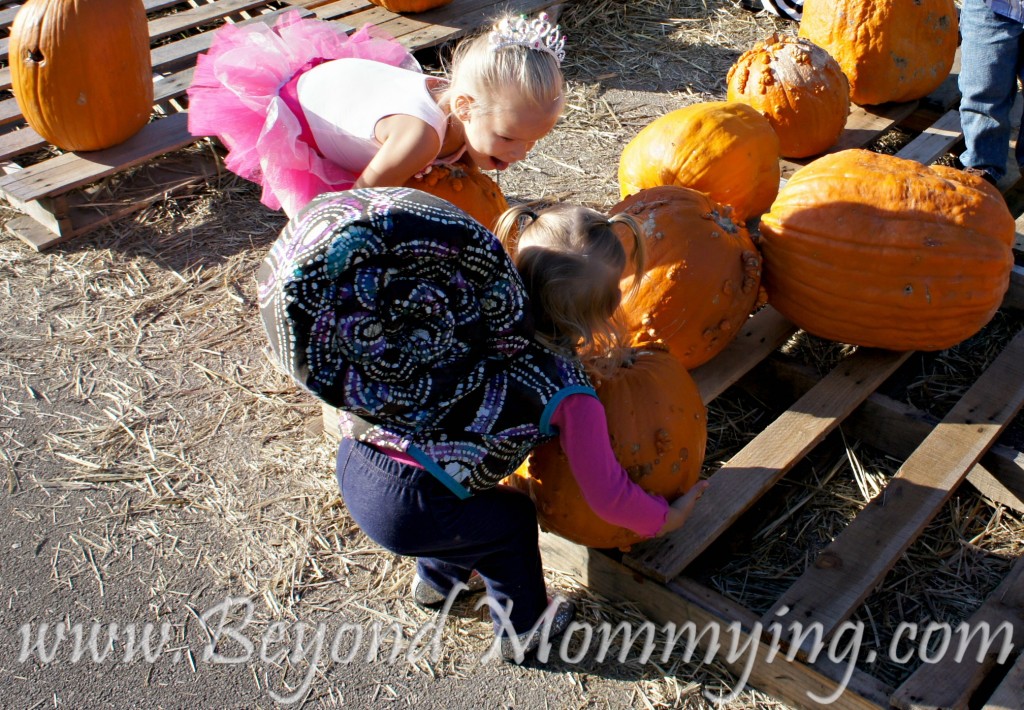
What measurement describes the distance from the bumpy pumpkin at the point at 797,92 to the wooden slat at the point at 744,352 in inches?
39.8

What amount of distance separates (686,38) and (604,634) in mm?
4767

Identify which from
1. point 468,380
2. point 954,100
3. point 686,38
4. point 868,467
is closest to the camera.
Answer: point 468,380

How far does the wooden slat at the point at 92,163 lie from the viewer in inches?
165

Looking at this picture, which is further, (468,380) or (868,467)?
(868,467)

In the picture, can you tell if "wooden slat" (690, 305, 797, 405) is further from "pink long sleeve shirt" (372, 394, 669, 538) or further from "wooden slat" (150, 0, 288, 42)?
"wooden slat" (150, 0, 288, 42)

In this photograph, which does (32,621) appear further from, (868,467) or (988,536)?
(988,536)

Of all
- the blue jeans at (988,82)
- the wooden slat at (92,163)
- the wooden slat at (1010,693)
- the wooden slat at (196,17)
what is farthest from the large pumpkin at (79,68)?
the wooden slat at (1010,693)

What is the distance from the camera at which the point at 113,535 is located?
2.90m

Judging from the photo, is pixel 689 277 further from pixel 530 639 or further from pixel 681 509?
pixel 530 639

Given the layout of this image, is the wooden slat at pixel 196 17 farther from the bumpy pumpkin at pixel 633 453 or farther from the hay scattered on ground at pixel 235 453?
the bumpy pumpkin at pixel 633 453

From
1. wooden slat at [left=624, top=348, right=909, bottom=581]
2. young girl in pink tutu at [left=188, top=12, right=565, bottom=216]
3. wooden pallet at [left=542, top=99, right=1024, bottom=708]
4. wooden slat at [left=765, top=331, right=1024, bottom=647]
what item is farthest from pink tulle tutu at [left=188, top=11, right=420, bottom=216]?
wooden slat at [left=765, top=331, right=1024, bottom=647]

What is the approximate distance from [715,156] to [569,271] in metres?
1.58

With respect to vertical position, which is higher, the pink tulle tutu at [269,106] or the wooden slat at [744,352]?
the pink tulle tutu at [269,106]

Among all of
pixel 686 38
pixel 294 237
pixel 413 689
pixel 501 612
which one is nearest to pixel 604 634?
pixel 501 612
